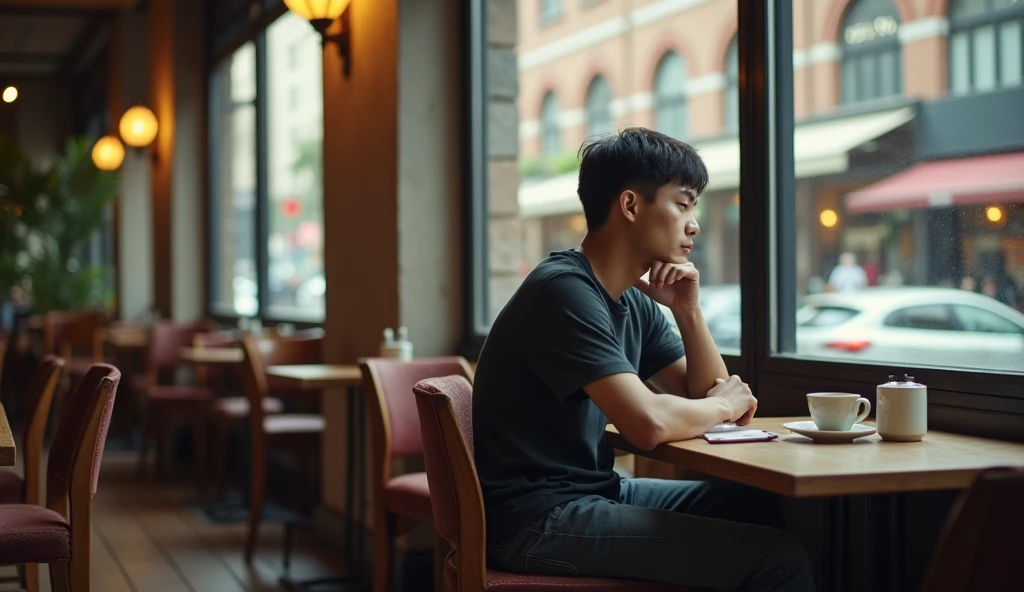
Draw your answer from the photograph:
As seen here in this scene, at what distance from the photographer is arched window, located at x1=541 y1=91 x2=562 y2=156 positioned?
14188mm

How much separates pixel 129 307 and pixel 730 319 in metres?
4.88

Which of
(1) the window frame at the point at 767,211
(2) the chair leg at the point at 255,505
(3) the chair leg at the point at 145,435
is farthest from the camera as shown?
(3) the chair leg at the point at 145,435

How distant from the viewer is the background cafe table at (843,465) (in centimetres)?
166

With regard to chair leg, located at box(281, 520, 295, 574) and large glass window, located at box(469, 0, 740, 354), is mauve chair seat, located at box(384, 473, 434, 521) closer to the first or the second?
chair leg, located at box(281, 520, 295, 574)

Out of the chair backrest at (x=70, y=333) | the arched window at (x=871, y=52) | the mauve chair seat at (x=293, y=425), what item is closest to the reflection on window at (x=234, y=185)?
the chair backrest at (x=70, y=333)

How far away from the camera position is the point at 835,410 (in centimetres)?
202

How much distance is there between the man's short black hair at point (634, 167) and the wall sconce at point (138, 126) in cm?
641

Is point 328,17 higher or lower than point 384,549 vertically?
higher

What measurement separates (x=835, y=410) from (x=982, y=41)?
4.03 m

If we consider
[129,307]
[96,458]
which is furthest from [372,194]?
[129,307]

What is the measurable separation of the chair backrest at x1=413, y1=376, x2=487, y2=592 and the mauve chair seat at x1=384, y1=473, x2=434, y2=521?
2.89 ft

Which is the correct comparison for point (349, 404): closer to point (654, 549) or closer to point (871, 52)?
point (654, 549)

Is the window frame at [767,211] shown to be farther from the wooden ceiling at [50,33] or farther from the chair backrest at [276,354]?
the wooden ceiling at [50,33]

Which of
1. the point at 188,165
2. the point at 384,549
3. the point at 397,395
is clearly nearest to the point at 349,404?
the point at 397,395
